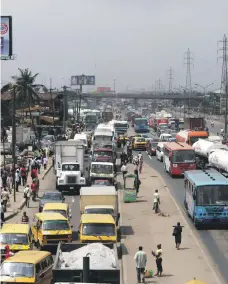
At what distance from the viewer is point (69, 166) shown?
4775 cm

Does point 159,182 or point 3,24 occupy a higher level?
point 3,24

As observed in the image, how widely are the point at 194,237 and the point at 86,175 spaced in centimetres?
1931

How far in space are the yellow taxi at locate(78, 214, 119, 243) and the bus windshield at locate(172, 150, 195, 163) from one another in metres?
25.7

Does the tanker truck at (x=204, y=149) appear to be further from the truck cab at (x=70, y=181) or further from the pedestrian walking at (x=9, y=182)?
the pedestrian walking at (x=9, y=182)

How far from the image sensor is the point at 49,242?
2755 cm

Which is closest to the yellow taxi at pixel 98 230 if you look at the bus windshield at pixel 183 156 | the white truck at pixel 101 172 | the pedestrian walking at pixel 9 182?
the white truck at pixel 101 172

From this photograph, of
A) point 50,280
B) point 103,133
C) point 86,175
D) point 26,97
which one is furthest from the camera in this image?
point 26,97

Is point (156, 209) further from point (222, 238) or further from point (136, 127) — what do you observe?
point (136, 127)

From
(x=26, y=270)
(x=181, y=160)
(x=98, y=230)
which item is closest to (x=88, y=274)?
(x=26, y=270)

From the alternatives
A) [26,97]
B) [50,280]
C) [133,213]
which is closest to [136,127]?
[26,97]

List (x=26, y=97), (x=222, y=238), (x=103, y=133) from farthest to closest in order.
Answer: (x=26, y=97) < (x=103, y=133) < (x=222, y=238)

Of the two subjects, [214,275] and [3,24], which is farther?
[3,24]

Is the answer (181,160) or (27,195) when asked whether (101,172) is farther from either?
(27,195)

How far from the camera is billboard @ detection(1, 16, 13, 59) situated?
71750mm
